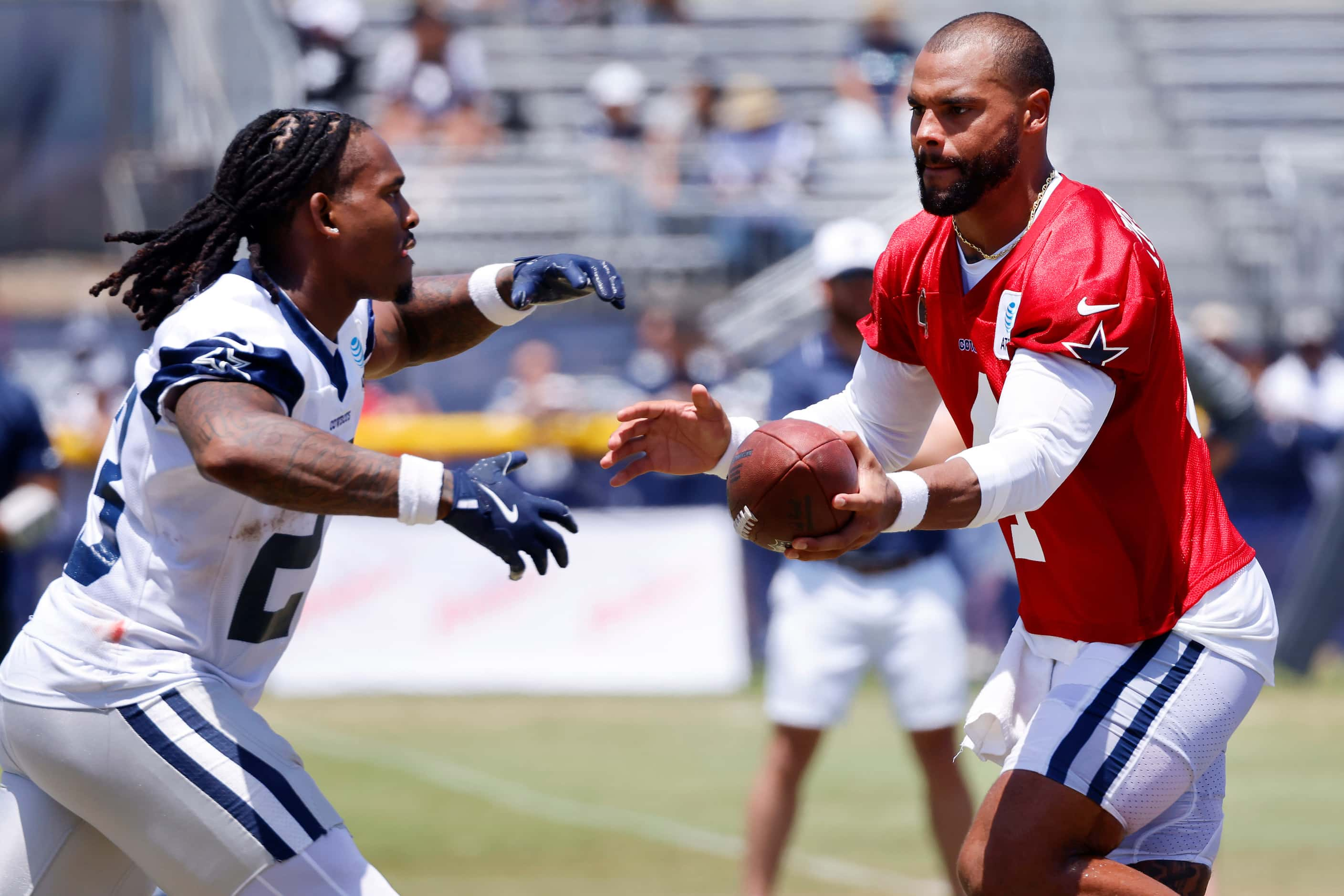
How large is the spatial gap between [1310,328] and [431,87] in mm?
7488

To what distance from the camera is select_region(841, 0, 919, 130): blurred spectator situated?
569 inches

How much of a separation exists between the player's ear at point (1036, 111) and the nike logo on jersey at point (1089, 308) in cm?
45

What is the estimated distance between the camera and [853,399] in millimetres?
4074

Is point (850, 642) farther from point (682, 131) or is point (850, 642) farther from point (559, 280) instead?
point (682, 131)

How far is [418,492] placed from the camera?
3121mm

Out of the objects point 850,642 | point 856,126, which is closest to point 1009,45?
point 850,642

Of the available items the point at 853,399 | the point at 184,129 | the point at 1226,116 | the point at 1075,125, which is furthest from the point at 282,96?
the point at 853,399

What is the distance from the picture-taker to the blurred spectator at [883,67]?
14461mm

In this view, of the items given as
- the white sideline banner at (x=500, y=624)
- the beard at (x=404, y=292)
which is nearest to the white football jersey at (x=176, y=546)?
the beard at (x=404, y=292)

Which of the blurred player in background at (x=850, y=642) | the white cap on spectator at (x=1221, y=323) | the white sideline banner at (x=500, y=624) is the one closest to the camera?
the blurred player in background at (x=850, y=642)

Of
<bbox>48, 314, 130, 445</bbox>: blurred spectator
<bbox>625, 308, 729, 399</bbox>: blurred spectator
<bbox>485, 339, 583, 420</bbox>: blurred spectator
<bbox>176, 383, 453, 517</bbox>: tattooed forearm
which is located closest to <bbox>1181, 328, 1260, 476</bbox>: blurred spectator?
<bbox>176, 383, 453, 517</bbox>: tattooed forearm

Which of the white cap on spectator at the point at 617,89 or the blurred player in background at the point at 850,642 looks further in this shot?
the white cap on spectator at the point at 617,89

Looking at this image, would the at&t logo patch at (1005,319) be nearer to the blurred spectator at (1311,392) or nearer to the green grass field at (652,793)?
the green grass field at (652,793)

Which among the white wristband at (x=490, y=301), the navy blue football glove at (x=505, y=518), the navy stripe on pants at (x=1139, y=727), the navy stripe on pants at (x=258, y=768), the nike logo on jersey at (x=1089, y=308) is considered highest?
the nike logo on jersey at (x=1089, y=308)
